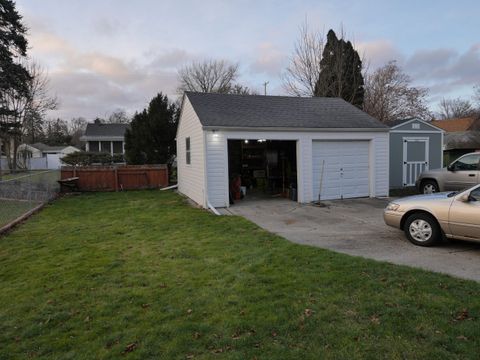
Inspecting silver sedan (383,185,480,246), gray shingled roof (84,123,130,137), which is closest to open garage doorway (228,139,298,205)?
silver sedan (383,185,480,246)

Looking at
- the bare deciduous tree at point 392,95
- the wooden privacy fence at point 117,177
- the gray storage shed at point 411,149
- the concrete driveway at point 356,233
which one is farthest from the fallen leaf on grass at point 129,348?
the bare deciduous tree at point 392,95

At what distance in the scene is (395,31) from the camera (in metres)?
14.2

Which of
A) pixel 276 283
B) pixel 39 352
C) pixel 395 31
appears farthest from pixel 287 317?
pixel 395 31

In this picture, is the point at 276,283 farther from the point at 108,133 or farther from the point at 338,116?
the point at 108,133

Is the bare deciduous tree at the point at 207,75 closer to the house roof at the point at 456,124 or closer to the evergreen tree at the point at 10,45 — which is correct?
the evergreen tree at the point at 10,45

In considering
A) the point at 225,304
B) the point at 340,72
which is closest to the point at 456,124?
the point at 340,72

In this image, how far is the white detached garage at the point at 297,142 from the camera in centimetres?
1001

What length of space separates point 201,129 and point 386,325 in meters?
7.88

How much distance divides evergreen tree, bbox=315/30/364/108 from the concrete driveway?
13365mm

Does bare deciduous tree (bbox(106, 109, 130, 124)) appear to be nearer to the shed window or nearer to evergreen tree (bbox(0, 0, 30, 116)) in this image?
the shed window

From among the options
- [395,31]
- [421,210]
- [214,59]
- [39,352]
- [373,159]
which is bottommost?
[39,352]

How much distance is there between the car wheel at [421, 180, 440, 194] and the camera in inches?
445

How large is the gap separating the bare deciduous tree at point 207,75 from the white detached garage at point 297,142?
75.2ft

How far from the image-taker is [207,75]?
3512cm
